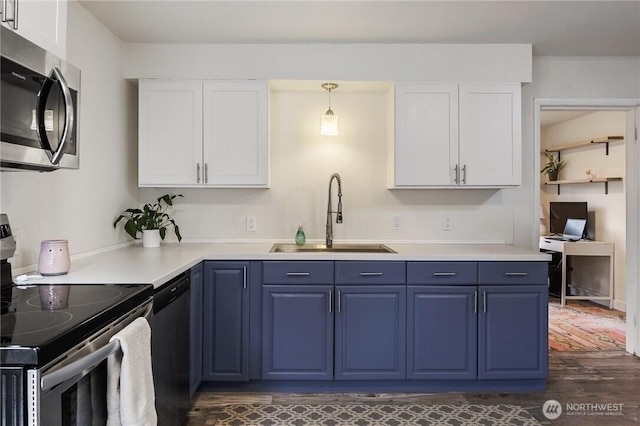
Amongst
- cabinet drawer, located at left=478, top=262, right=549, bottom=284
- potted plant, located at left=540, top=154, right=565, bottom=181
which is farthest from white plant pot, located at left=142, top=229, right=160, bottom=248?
potted plant, located at left=540, top=154, right=565, bottom=181

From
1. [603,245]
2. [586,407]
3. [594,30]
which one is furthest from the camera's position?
[603,245]

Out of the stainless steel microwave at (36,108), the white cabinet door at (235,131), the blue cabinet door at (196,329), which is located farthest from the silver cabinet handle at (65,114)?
the white cabinet door at (235,131)

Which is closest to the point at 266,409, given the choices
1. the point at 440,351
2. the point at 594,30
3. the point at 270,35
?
the point at 440,351

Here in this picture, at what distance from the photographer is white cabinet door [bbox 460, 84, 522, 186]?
9.69 feet

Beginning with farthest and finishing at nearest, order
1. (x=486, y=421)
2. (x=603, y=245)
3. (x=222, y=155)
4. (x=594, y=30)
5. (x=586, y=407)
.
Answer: (x=603, y=245) → (x=222, y=155) → (x=594, y=30) → (x=586, y=407) → (x=486, y=421)

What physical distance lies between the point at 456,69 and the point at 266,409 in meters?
2.49

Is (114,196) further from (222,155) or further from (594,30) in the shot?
(594,30)

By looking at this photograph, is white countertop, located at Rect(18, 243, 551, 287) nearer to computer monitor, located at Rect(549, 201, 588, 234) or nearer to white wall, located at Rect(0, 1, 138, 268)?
white wall, located at Rect(0, 1, 138, 268)

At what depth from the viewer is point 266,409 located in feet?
8.25

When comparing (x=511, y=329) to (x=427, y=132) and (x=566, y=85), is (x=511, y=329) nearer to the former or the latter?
(x=427, y=132)

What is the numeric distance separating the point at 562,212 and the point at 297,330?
454 cm

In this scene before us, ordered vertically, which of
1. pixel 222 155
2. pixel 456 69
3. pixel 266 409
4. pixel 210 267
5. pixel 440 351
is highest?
pixel 456 69

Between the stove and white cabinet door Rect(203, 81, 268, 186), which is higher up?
white cabinet door Rect(203, 81, 268, 186)

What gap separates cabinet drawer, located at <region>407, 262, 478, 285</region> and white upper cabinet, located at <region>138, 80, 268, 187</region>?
128cm
